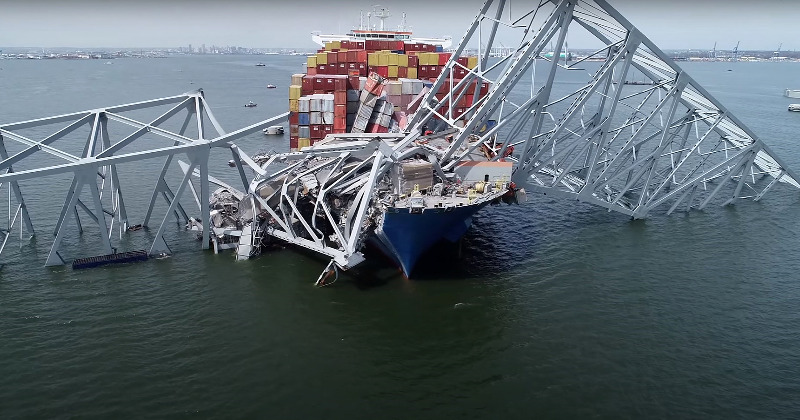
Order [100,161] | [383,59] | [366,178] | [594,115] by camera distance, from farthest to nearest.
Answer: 1. [383,59]
2. [594,115]
3. [366,178]
4. [100,161]

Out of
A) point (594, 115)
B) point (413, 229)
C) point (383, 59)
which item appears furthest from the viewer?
point (383, 59)

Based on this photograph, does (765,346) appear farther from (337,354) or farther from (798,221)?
(798,221)

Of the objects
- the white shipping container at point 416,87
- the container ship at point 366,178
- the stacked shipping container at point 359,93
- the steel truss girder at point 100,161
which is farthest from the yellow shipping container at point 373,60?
the steel truss girder at point 100,161

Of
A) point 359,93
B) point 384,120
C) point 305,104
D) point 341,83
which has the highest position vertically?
point 341,83

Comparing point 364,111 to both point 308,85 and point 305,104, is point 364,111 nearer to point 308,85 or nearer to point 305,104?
point 305,104

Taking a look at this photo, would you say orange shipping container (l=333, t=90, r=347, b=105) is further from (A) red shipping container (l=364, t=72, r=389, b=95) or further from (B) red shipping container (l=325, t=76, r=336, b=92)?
(A) red shipping container (l=364, t=72, r=389, b=95)

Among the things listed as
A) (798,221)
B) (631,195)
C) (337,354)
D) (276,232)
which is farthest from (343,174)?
(798,221)

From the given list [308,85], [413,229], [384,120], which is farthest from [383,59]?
[413,229]
